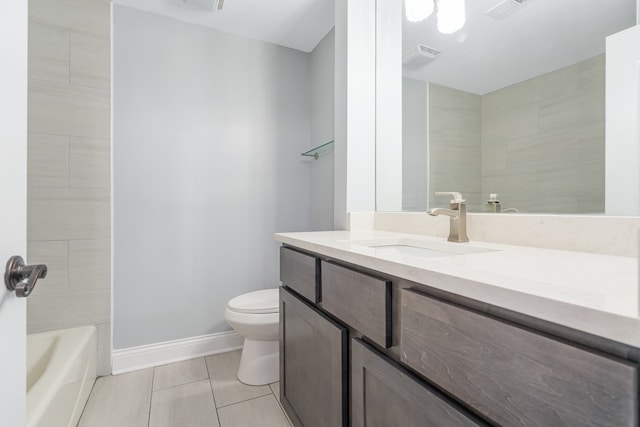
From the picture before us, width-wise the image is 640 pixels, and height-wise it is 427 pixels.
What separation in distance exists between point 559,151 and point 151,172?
2096mm

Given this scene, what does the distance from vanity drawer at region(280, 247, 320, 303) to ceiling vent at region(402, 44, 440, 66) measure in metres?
1.15

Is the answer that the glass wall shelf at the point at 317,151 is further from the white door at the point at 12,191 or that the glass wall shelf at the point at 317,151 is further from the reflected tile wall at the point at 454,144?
the white door at the point at 12,191

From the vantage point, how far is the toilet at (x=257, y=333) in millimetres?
1586

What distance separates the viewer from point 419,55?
1.49 meters

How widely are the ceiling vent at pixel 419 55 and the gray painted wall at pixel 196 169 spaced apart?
3.40 ft

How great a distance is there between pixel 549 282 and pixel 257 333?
1.45 meters

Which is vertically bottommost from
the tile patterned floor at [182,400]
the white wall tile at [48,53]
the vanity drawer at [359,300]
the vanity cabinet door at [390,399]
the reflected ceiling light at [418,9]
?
the tile patterned floor at [182,400]

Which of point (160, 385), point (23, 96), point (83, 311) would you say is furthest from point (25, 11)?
point (160, 385)

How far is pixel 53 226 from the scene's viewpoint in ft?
5.38

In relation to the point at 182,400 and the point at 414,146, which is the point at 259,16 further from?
the point at 182,400

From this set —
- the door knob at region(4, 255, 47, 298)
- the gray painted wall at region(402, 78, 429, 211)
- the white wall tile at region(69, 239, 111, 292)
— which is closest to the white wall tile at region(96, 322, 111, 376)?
the white wall tile at region(69, 239, 111, 292)

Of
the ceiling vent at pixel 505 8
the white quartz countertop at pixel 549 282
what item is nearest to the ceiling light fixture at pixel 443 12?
the ceiling vent at pixel 505 8

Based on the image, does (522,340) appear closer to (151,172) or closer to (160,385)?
(160,385)

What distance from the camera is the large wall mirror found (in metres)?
0.84
